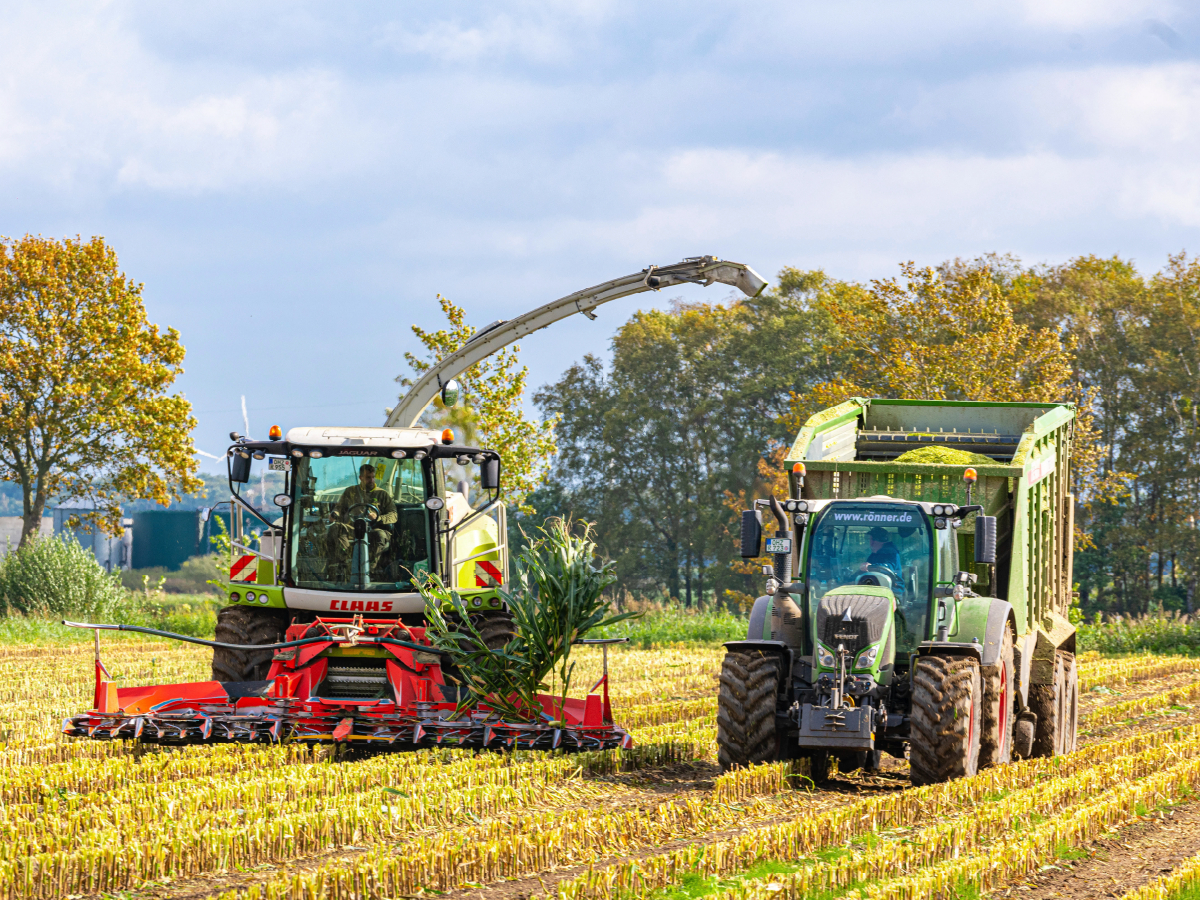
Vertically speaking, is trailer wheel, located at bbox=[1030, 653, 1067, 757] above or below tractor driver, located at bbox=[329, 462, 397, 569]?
below

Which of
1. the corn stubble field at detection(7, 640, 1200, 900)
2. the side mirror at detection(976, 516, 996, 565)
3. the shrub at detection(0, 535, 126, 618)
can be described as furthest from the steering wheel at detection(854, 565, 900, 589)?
the shrub at detection(0, 535, 126, 618)

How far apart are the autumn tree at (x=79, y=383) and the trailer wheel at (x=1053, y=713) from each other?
78.6ft

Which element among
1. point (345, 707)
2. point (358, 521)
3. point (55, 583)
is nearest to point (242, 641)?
point (358, 521)

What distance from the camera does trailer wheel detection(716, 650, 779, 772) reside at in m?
9.34

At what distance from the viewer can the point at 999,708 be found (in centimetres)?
977

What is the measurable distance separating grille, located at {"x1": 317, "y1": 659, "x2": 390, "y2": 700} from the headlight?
158 inches

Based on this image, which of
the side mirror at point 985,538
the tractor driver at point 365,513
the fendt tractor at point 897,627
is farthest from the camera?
the tractor driver at point 365,513

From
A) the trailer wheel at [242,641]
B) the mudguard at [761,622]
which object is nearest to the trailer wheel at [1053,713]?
the mudguard at [761,622]

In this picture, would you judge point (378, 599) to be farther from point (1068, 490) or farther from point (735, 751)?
point (1068, 490)

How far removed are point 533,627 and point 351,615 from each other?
1.84 metres

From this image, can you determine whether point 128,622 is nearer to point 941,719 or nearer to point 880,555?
point 880,555

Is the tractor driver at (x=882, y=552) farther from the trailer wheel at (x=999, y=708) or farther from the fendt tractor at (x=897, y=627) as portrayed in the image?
the trailer wheel at (x=999, y=708)

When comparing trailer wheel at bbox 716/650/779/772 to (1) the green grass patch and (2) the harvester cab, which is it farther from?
(1) the green grass patch

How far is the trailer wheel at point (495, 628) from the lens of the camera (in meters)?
11.4
